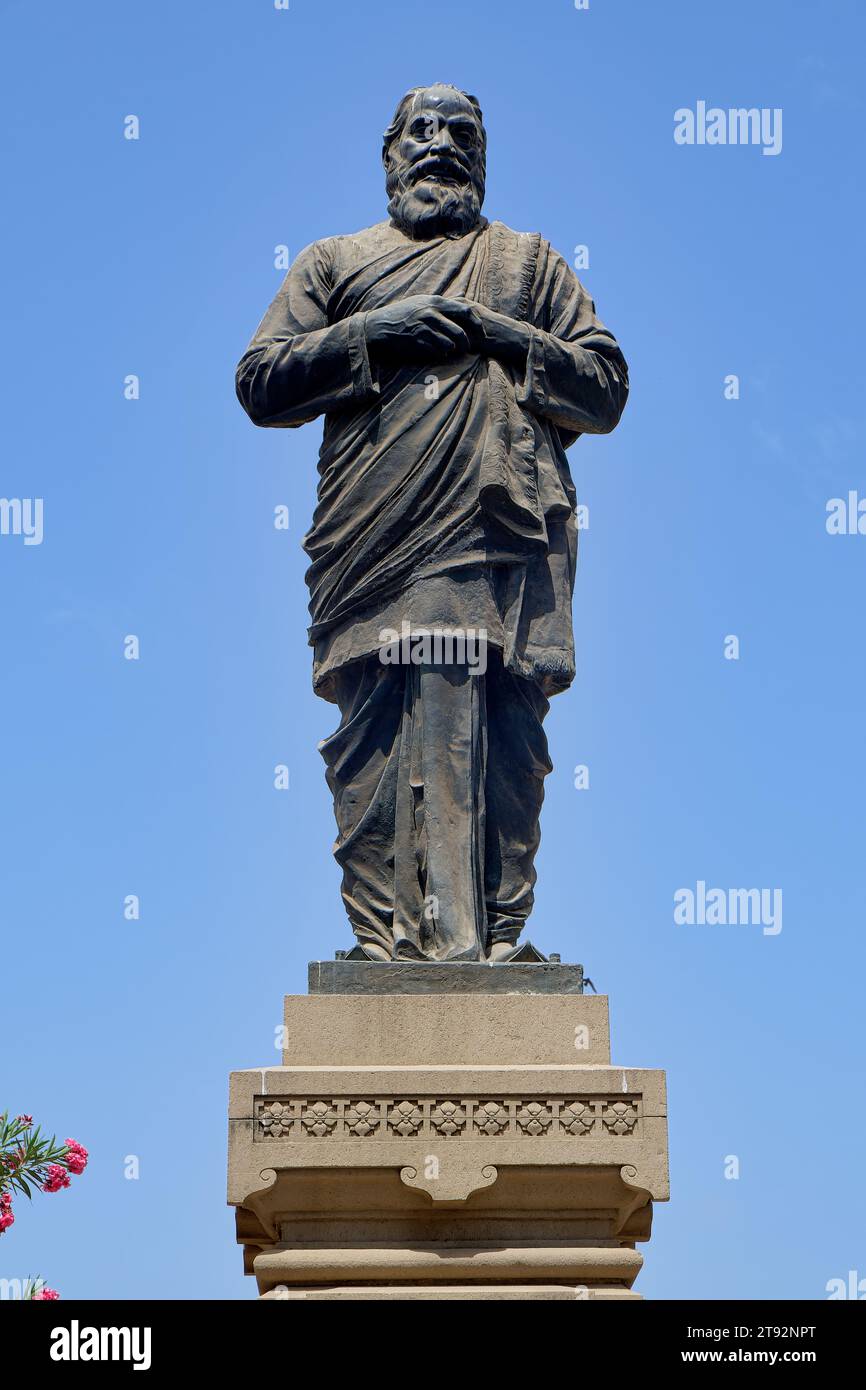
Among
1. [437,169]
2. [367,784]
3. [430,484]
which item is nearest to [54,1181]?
[367,784]

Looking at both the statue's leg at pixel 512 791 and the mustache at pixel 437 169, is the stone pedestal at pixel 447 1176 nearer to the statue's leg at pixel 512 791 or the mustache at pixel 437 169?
the statue's leg at pixel 512 791

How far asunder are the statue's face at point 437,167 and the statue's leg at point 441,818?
7.97 ft

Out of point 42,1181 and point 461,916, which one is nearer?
point 461,916

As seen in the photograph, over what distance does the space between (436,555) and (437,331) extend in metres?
1.10

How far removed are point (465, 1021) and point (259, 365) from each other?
3459mm

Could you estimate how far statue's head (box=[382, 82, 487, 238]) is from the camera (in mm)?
10289

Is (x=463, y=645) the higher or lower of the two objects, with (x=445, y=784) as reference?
higher

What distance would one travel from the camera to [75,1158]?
14.3m

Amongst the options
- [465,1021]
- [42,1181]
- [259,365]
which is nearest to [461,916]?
[465,1021]

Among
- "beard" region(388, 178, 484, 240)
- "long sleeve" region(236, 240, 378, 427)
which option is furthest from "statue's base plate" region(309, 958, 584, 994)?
"beard" region(388, 178, 484, 240)

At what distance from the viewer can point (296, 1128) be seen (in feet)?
28.0
